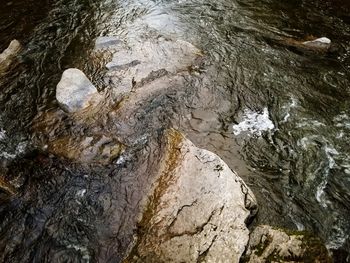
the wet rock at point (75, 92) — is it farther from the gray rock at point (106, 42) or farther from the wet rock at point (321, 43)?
the wet rock at point (321, 43)

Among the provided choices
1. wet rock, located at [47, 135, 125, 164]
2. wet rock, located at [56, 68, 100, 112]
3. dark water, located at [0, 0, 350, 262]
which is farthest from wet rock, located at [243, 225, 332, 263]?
wet rock, located at [56, 68, 100, 112]

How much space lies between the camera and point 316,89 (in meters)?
7.37

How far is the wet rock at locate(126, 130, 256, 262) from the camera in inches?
171

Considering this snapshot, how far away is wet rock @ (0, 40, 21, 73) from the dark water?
279 mm

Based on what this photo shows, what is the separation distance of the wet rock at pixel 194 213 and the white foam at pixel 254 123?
4.40 feet

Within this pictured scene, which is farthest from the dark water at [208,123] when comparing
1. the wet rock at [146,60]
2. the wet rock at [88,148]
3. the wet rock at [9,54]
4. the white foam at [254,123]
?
the wet rock at [146,60]

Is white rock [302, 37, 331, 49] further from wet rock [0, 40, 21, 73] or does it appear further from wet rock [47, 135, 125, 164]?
wet rock [0, 40, 21, 73]

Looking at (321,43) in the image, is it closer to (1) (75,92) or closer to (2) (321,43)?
(2) (321,43)

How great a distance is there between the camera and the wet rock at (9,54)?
8352 mm

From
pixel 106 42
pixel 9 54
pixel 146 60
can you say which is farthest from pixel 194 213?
pixel 9 54

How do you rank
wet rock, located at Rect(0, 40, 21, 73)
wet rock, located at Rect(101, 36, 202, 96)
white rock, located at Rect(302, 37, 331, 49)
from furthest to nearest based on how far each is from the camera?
1. white rock, located at Rect(302, 37, 331, 49)
2. wet rock, located at Rect(0, 40, 21, 73)
3. wet rock, located at Rect(101, 36, 202, 96)

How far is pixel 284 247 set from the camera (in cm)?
406

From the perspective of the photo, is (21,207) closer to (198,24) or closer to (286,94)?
(286,94)

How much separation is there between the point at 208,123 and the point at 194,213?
2.38m
